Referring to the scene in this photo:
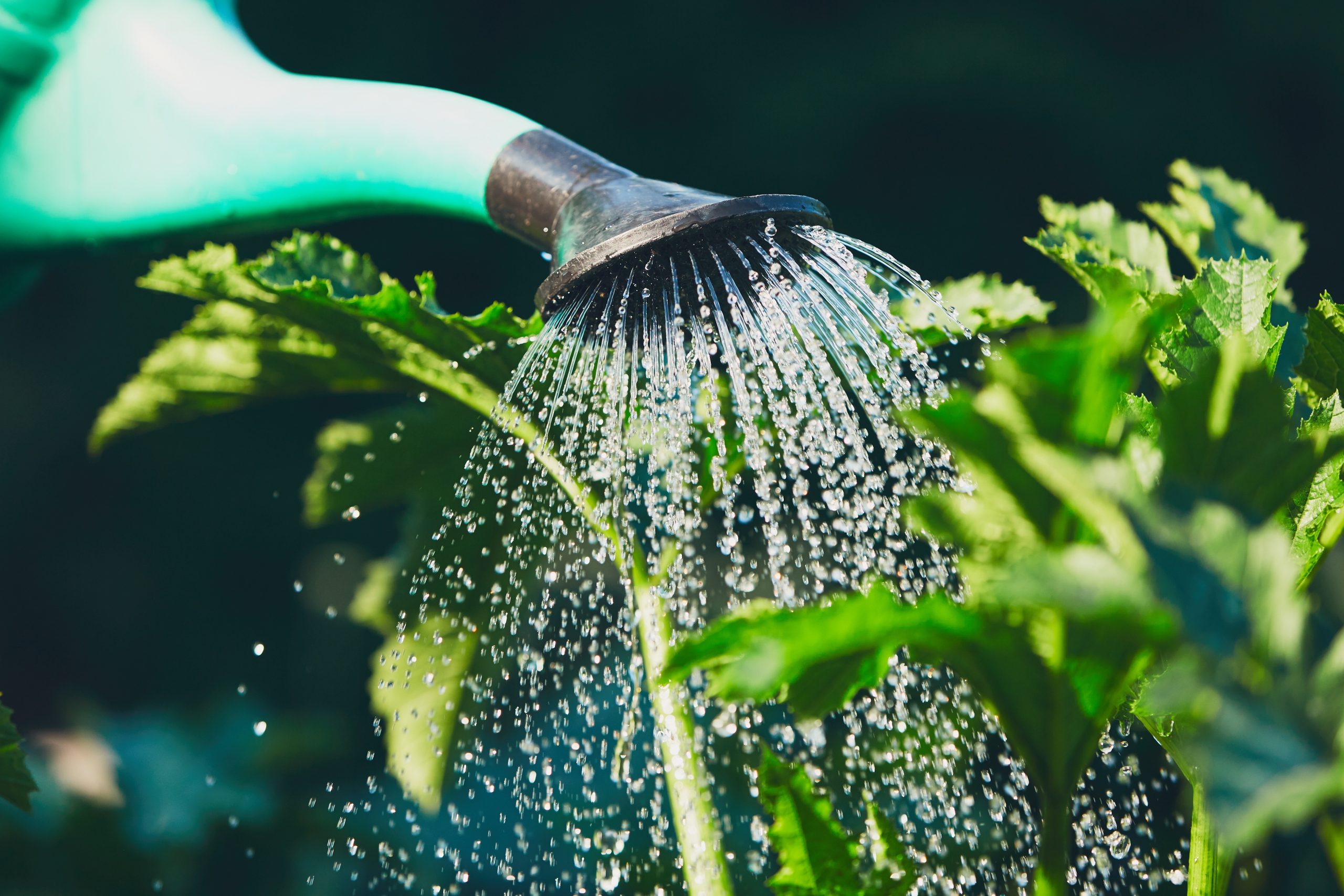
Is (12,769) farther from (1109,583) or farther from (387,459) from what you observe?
(1109,583)

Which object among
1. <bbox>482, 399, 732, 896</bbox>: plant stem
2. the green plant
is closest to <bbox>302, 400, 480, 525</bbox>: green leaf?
the green plant

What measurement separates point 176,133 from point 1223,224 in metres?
0.86

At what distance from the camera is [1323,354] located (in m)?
0.63

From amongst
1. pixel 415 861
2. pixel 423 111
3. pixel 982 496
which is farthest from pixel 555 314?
pixel 415 861

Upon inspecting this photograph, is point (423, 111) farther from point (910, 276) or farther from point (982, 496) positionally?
point (982, 496)

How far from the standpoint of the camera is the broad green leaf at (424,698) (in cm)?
111

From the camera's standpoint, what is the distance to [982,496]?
14.8 inches

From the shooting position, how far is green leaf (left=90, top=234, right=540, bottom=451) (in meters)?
0.87

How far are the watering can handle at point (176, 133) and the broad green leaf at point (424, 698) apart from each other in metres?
0.47

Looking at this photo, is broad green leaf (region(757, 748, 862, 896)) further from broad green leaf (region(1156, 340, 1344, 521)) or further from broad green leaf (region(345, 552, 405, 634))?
broad green leaf (region(345, 552, 405, 634))

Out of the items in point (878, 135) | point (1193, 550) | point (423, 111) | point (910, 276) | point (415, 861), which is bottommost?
point (1193, 550)

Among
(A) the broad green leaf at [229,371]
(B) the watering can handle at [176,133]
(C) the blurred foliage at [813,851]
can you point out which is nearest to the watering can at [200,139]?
(B) the watering can handle at [176,133]

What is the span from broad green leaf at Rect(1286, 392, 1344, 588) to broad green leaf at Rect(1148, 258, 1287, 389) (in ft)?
0.13

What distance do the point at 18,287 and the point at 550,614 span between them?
0.81 m
